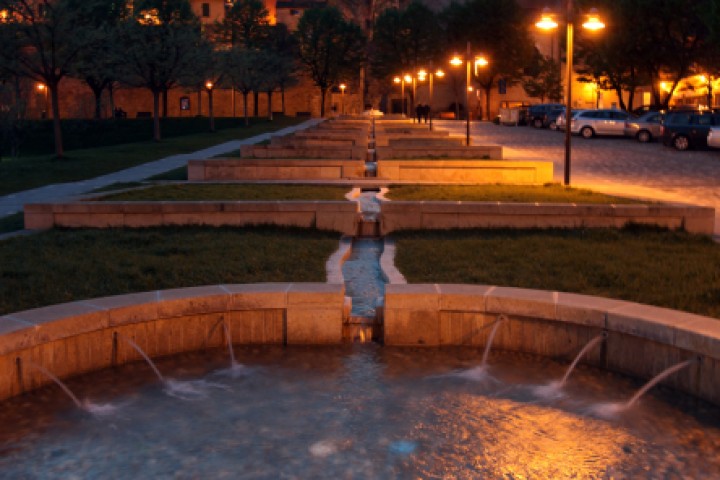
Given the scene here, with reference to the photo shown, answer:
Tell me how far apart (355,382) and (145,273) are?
11.4 feet

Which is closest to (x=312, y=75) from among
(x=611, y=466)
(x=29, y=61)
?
(x=29, y=61)

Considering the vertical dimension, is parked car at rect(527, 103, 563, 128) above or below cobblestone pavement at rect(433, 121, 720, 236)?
above

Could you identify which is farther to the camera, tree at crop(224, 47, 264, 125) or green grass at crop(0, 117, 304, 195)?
tree at crop(224, 47, 264, 125)

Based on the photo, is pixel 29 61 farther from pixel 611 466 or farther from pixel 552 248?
pixel 611 466

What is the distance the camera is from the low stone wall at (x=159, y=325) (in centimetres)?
647

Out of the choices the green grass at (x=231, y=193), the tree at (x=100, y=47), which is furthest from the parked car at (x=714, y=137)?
the tree at (x=100, y=47)

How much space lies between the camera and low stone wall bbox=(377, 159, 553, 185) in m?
20.9

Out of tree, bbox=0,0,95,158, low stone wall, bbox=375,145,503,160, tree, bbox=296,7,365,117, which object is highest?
tree, bbox=296,7,365,117

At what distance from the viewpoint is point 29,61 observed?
30.7 meters

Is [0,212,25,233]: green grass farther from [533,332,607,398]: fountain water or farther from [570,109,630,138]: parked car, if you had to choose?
[570,109,630,138]: parked car

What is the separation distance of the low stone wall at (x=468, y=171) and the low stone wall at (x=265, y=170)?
48.6 inches

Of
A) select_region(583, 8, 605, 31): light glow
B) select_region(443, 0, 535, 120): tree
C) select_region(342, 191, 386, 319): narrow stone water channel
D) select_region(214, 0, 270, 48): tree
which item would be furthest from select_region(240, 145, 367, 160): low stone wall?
select_region(214, 0, 270, 48): tree

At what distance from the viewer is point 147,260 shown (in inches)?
396

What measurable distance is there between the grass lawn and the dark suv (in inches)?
1006
